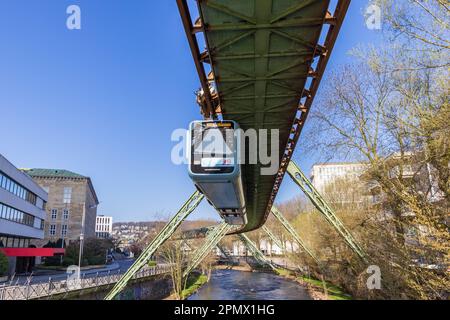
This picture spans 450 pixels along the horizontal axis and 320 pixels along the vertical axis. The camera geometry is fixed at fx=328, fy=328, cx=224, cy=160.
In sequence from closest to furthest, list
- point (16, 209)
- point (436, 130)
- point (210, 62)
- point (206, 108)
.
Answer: point (210, 62) < point (206, 108) < point (436, 130) < point (16, 209)

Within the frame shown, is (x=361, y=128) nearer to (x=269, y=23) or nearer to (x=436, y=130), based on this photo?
(x=436, y=130)

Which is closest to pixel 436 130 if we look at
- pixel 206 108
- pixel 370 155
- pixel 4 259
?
pixel 370 155

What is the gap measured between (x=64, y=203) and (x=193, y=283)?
54.8 m

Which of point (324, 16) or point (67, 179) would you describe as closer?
point (324, 16)

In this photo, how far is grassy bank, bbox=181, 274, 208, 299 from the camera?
41609mm

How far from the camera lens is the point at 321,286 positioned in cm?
4144

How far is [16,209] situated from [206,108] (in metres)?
43.5

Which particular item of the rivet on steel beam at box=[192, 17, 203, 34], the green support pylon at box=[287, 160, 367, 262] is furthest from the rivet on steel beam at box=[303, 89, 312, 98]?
the green support pylon at box=[287, 160, 367, 262]

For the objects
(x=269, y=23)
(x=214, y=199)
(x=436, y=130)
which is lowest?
(x=214, y=199)

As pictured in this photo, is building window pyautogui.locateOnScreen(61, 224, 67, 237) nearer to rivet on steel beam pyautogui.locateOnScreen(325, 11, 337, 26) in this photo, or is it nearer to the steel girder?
the steel girder

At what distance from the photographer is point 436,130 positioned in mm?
12320

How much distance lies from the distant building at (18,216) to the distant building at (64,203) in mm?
29891

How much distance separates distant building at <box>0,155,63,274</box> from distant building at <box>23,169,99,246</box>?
29891 millimetres
